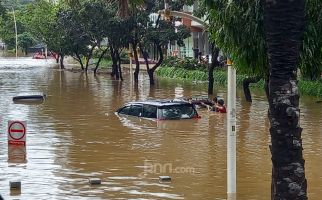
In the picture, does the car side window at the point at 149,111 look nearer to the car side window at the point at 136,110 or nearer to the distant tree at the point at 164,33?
the car side window at the point at 136,110

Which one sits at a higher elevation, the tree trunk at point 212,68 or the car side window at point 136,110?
the tree trunk at point 212,68

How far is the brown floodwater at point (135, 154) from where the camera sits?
14891 millimetres

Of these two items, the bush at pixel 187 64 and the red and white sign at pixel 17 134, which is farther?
the bush at pixel 187 64

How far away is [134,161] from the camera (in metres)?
18.6

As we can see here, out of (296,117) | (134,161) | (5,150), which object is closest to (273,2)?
(296,117)

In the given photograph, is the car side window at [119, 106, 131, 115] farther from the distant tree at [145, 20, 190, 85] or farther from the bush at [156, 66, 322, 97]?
the distant tree at [145, 20, 190, 85]

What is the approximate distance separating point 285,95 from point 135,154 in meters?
12.1

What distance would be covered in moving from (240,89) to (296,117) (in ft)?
119

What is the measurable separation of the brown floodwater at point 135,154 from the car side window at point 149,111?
319 mm

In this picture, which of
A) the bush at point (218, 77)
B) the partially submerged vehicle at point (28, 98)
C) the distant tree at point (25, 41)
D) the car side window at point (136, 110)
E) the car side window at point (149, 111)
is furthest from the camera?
the distant tree at point (25, 41)

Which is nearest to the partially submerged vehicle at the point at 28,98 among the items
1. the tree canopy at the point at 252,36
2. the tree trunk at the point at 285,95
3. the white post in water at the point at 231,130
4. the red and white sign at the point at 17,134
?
the red and white sign at the point at 17,134

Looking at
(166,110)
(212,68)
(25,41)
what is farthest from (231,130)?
(25,41)

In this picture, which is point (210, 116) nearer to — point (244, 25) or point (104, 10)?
point (244, 25)

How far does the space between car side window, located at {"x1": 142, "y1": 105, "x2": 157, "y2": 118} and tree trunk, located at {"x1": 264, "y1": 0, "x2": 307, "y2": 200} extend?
1787 cm
